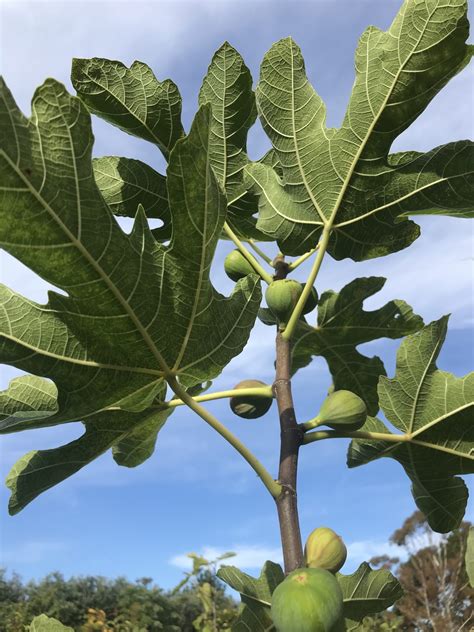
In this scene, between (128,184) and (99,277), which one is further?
(128,184)

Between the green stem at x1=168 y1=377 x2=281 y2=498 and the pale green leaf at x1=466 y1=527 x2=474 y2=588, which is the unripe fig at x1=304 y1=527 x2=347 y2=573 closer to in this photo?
the green stem at x1=168 y1=377 x2=281 y2=498

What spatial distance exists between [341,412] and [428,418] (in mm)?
397

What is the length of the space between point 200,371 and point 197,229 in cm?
36

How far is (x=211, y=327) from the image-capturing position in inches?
56.4

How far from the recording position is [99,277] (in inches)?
50.1

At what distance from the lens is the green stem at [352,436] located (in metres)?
1.47

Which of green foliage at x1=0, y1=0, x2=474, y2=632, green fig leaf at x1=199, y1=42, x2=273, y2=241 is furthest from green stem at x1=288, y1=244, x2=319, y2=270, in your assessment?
green fig leaf at x1=199, y1=42, x2=273, y2=241

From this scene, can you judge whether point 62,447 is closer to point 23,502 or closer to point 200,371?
point 23,502

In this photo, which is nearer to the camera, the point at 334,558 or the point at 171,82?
the point at 334,558

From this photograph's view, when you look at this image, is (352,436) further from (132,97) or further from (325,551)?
(132,97)

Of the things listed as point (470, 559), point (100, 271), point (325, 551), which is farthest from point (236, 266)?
point (470, 559)

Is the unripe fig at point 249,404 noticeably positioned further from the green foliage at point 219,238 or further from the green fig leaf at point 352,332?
the green fig leaf at point 352,332

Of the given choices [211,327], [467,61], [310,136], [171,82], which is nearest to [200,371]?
[211,327]

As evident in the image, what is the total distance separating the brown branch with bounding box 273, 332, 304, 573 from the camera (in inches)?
52.9
